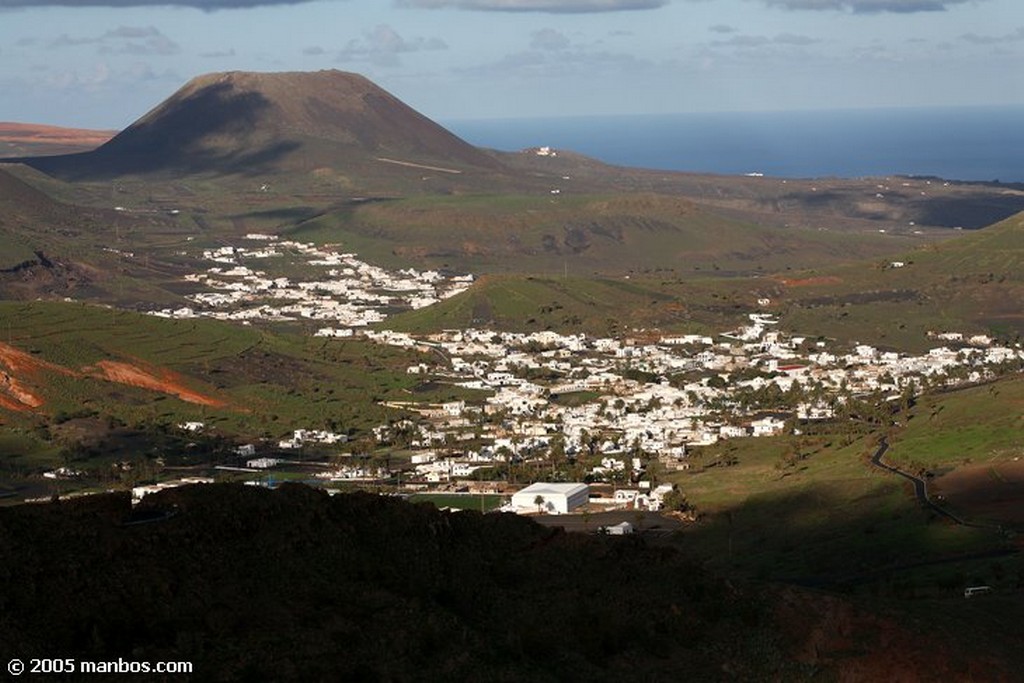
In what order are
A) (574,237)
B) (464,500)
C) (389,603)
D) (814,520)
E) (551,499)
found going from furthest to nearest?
1. (574,237)
2. (464,500)
3. (551,499)
4. (814,520)
5. (389,603)

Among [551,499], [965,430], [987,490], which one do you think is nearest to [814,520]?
[987,490]

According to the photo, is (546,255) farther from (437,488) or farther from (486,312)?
(437,488)

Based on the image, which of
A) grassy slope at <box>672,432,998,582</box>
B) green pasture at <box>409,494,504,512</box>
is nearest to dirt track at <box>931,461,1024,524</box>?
grassy slope at <box>672,432,998,582</box>

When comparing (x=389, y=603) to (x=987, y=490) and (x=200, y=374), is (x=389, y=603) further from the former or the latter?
(x=200, y=374)

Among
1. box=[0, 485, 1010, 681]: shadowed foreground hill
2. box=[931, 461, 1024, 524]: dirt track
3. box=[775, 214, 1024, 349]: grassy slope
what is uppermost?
box=[0, 485, 1010, 681]: shadowed foreground hill

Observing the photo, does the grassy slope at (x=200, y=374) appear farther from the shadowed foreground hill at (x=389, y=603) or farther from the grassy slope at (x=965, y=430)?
the shadowed foreground hill at (x=389, y=603)

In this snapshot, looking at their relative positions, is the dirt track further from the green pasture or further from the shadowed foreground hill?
the shadowed foreground hill

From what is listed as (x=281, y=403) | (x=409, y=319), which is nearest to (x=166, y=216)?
(x=409, y=319)
